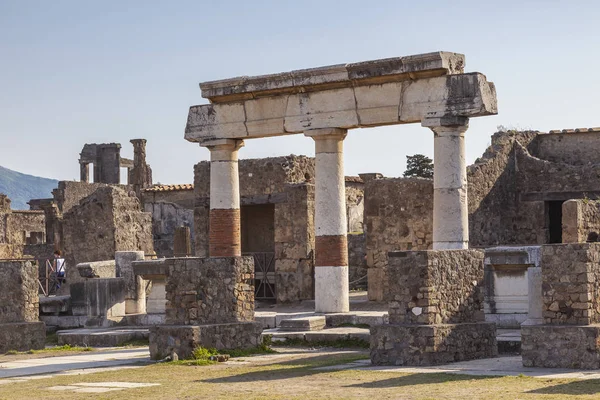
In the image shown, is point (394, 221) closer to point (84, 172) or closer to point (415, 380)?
point (415, 380)

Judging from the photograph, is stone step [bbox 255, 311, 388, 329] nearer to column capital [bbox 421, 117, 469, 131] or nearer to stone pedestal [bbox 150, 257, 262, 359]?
stone pedestal [bbox 150, 257, 262, 359]

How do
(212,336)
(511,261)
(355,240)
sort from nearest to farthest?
(212,336) < (511,261) < (355,240)

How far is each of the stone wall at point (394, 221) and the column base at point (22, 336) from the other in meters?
7.48

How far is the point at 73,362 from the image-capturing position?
18094mm

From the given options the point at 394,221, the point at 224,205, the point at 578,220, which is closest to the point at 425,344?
the point at 224,205

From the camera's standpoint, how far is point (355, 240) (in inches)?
1124

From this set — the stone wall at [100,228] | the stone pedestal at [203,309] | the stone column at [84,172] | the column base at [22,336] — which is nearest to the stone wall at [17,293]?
the column base at [22,336]

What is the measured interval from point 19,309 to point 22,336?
48 centimetres

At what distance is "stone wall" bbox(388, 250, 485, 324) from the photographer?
15922 millimetres

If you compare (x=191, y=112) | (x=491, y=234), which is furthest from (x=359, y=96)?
(x=491, y=234)

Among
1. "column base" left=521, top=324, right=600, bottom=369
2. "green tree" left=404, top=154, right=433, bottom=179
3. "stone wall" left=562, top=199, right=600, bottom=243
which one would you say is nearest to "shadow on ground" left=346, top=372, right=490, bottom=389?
"column base" left=521, top=324, right=600, bottom=369

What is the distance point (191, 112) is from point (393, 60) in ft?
16.1

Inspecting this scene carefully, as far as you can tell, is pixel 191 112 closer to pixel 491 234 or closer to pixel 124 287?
pixel 124 287

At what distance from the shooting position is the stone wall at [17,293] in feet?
68.1
